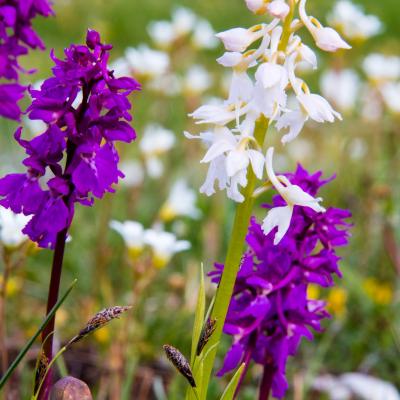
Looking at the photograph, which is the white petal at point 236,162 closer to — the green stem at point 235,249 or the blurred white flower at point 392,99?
the green stem at point 235,249

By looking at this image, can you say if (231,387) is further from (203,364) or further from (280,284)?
(280,284)

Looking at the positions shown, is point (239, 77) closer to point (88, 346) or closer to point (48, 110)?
point (48, 110)

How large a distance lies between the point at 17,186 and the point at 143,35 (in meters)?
7.23

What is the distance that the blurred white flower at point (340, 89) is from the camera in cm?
443

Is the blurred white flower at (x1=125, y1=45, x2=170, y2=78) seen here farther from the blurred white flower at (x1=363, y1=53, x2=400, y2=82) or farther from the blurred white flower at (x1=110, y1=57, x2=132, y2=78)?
the blurred white flower at (x1=363, y1=53, x2=400, y2=82)

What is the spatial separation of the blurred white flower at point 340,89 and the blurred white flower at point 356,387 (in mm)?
1837

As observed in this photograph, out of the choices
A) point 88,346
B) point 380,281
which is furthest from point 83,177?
point 380,281

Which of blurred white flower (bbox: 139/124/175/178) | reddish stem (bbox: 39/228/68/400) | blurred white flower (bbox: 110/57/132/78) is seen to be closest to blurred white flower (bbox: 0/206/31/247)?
reddish stem (bbox: 39/228/68/400)

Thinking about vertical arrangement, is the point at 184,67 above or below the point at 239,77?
above

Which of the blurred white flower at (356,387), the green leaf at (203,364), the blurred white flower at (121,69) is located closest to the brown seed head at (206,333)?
the green leaf at (203,364)

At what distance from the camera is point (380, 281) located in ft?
12.4

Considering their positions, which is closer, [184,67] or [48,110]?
[48,110]

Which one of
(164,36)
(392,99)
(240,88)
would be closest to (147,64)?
(164,36)

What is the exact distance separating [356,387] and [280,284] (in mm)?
1355
